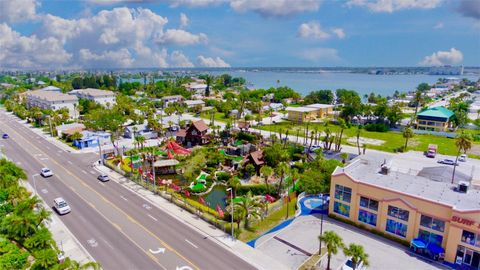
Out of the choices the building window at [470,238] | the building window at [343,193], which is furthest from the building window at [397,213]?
the building window at [470,238]

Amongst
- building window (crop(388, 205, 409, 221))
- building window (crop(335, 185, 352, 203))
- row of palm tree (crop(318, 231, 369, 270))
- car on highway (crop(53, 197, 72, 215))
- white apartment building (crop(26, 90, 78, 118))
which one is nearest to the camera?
row of palm tree (crop(318, 231, 369, 270))

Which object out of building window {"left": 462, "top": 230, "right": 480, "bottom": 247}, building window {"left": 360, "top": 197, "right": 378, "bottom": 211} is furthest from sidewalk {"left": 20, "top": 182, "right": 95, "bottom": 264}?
building window {"left": 462, "top": 230, "right": 480, "bottom": 247}

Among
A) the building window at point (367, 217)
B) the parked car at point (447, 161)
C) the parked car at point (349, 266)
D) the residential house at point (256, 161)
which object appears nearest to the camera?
the parked car at point (349, 266)

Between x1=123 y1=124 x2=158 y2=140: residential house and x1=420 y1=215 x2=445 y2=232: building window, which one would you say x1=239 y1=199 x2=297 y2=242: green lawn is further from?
x1=123 y1=124 x2=158 y2=140: residential house

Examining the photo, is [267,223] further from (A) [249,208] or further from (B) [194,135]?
(B) [194,135]

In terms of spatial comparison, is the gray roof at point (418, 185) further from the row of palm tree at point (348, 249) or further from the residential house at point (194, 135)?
the residential house at point (194, 135)

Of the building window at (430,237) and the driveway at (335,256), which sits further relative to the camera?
the building window at (430,237)

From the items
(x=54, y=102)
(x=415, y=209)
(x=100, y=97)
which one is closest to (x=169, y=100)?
(x=100, y=97)
